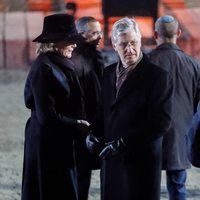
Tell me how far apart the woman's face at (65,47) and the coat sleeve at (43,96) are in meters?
0.19

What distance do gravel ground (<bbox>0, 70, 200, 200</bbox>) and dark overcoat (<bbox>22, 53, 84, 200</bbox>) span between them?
1.17 metres

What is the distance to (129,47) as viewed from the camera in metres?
4.00

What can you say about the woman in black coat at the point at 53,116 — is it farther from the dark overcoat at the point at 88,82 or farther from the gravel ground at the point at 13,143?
the gravel ground at the point at 13,143

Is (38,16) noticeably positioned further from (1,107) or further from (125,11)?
(1,107)

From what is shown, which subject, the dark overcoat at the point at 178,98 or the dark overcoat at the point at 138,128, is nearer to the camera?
the dark overcoat at the point at 138,128

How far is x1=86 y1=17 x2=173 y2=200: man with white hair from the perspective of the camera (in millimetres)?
3939

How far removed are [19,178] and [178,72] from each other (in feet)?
7.13

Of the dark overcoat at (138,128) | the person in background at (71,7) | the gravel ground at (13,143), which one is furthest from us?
the person in background at (71,7)

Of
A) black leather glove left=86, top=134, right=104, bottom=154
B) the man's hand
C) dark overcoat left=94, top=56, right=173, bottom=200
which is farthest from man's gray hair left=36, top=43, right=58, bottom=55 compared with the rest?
black leather glove left=86, top=134, right=104, bottom=154

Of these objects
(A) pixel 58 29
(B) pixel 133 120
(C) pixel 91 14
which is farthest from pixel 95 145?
(C) pixel 91 14

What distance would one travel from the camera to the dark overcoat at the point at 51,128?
4453 mm

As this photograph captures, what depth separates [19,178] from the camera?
252 inches

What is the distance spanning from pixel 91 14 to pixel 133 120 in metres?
8.45

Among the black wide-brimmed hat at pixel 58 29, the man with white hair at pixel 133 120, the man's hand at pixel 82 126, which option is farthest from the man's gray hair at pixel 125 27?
the man's hand at pixel 82 126
